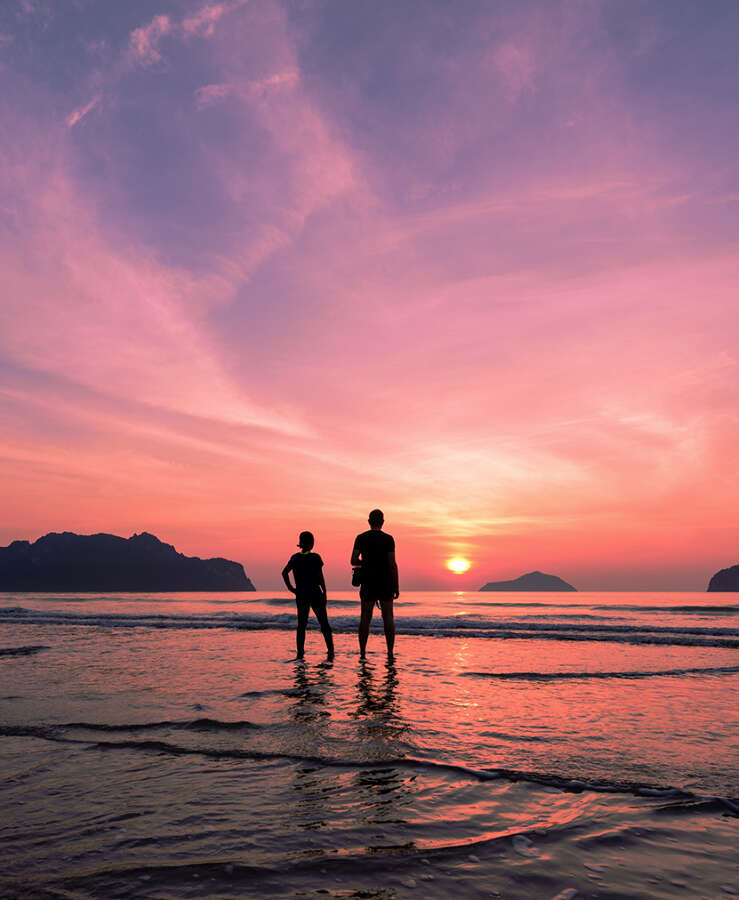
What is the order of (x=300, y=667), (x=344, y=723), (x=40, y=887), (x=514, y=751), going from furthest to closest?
(x=300, y=667), (x=344, y=723), (x=514, y=751), (x=40, y=887)

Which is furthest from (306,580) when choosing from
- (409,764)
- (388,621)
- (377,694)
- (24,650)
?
(409,764)

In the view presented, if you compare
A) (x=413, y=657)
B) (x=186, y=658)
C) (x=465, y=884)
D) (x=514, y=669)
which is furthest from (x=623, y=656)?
Result: (x=465, y=884)

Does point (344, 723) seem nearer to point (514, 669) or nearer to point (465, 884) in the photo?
point (465, 884)

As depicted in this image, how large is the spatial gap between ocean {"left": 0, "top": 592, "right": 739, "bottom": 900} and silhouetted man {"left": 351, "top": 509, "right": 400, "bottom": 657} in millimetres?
2129

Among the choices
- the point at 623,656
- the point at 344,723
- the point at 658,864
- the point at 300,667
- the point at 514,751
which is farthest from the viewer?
the point at 623,656

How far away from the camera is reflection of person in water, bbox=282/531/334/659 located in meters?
11.1

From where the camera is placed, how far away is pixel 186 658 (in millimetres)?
11125

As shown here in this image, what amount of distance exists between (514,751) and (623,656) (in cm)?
897

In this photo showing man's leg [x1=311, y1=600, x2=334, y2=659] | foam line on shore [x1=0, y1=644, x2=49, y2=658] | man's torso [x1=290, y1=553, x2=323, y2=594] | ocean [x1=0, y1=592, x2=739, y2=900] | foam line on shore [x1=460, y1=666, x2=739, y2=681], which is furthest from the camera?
foam line on shore [x1=0, y1=644, x2=49, y2=658]

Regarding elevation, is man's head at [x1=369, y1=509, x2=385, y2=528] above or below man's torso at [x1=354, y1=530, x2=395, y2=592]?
above

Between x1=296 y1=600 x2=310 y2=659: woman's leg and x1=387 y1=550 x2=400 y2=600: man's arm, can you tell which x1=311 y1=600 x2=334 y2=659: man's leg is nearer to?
x1=296 y1=600 x2=310 y2=659: woman's leg

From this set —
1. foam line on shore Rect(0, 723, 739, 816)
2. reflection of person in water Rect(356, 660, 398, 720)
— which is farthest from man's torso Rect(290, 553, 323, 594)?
foam line on shore Rect(0, 723, 739, 816)

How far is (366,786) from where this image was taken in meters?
3.84

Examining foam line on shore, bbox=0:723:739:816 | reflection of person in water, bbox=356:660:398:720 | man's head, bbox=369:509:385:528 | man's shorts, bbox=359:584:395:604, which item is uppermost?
man's head, bbox=369:509:385:528
